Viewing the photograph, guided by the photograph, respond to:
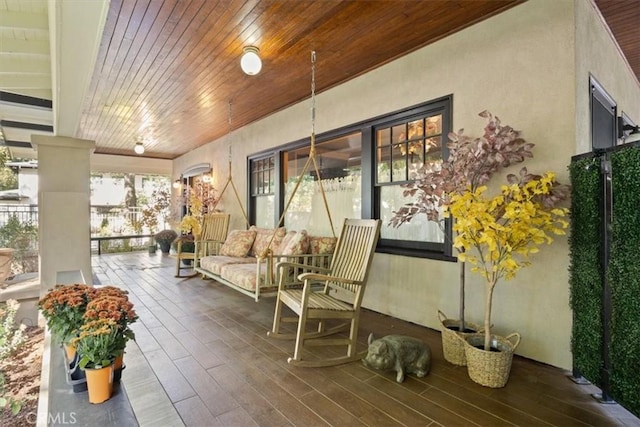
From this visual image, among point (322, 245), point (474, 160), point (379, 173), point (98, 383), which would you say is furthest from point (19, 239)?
point (474, 160)

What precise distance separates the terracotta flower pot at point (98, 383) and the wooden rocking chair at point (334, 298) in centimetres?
106

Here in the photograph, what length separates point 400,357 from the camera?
2.01 m

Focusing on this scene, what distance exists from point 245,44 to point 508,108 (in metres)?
2.28

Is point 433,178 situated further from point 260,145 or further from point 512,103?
point 260,145

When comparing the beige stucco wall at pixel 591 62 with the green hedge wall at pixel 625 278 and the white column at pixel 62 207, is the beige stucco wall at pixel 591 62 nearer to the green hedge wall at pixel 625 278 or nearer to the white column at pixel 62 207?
the green hedge wall at pixel 625 278

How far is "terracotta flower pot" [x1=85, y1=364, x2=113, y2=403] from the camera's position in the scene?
5.04ft

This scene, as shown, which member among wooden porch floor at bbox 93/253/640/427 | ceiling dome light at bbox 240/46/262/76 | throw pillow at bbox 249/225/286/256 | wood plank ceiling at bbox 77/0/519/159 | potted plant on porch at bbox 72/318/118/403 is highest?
wood plank ceiling at bbox 77/0/519/159

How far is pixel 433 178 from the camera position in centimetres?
220

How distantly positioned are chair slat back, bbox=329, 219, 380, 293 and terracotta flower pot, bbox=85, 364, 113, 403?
1.59m

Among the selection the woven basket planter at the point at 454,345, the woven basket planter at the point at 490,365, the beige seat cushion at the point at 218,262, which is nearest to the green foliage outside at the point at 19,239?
the beige seat cushion at the point at 218,262

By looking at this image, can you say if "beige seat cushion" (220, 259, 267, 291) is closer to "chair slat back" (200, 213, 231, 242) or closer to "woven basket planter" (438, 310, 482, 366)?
"woven basket planter" (438, 310, 482, 366)

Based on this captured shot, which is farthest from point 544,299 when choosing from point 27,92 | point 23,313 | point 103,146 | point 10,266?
point 103,146

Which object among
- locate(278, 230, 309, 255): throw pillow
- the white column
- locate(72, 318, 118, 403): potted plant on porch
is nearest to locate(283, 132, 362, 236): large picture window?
locate(278, 230, 309, 255): throw pillow

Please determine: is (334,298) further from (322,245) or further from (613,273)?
(613,273)
